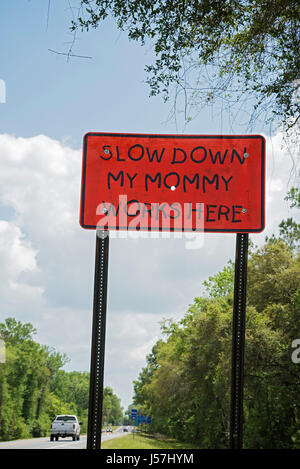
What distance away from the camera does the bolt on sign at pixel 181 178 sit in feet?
10.0

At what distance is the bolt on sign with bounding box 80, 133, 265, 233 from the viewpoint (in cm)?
305

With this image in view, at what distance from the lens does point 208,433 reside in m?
28.1

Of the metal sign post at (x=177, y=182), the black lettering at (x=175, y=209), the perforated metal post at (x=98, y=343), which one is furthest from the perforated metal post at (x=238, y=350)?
the perforated metal post at (x=98, y=343)

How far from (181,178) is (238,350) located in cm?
100

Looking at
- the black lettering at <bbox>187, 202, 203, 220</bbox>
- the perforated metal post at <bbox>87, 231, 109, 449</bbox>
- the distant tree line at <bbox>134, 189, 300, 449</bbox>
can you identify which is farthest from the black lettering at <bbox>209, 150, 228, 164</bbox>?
the distant tree line at <bbox>134, 189, 300, 449</bbox>

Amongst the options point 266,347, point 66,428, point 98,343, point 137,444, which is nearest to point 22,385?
point 137,444

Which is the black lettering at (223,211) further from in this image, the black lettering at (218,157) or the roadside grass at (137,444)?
the roadside grass at (137,444)

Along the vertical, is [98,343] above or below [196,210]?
below

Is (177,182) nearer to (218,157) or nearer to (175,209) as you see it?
(175,209)

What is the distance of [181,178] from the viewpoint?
121 inches

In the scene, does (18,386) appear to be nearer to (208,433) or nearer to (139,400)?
(139,400)

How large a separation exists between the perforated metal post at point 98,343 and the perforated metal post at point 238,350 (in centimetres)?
69

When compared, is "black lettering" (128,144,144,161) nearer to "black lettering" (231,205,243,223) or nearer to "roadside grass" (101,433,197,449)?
"black lettering" (231,205,243,223)
